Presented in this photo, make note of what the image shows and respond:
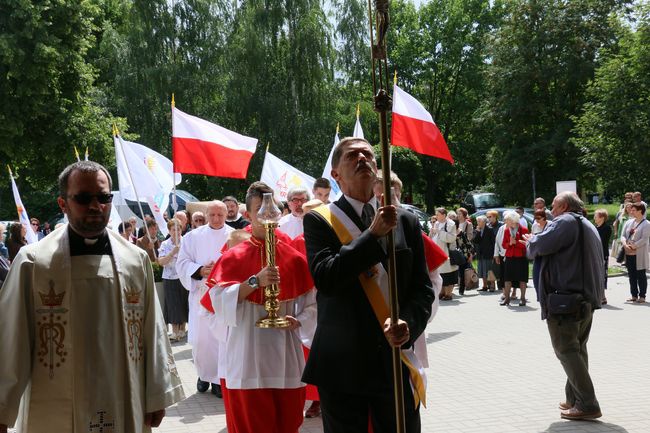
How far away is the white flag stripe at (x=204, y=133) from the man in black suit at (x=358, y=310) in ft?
21.0

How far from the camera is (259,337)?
5.46 m

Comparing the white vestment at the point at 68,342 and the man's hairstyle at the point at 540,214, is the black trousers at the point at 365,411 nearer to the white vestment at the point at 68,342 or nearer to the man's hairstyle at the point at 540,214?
the white vestment at the point at 68,342

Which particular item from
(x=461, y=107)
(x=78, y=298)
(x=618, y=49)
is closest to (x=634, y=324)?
(x=78, y=298)

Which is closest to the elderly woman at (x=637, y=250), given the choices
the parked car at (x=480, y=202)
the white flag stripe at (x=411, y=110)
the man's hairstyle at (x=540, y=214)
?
the man's hairstyle at (x=540, y=214)

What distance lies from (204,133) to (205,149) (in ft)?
0.68

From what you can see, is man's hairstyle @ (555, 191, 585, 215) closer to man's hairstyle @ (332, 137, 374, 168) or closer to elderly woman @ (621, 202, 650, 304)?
man's hairstyle @ (332, 137, 374, 168)

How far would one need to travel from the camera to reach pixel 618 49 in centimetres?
3994

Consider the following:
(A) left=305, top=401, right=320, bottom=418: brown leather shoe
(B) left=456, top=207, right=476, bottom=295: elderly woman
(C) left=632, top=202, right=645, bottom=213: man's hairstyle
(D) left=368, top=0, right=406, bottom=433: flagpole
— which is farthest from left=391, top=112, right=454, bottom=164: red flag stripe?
(D) left=368, top=0, right=406, bottom=433: flagpole

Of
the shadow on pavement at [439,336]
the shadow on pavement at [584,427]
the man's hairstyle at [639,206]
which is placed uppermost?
the man's hairstyle at [639,206]

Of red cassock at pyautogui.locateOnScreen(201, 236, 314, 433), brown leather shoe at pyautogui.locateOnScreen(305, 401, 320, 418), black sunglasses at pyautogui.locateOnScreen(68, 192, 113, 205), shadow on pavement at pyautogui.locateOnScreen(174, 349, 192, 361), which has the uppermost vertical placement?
black sunglasses at pyautogui.locateOnScreen(68, 192, 113, 205)

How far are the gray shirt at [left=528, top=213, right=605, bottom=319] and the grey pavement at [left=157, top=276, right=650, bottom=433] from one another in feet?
3.41

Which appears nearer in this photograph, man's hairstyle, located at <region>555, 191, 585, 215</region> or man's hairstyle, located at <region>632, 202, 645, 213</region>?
man's hairstyle, located at <region>555, 191, 585, 215</region>

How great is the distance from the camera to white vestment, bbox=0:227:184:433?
3422mm

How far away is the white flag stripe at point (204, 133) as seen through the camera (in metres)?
10.1
